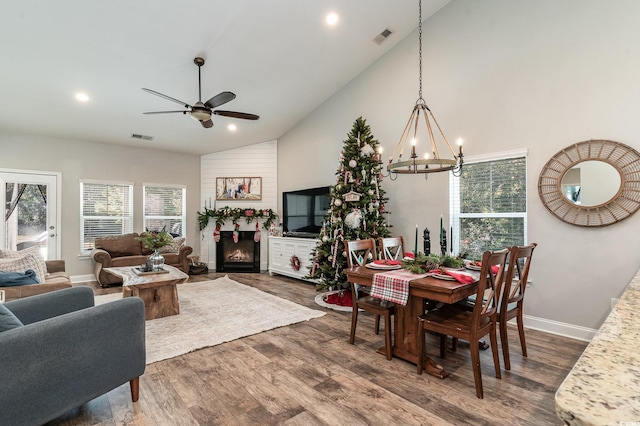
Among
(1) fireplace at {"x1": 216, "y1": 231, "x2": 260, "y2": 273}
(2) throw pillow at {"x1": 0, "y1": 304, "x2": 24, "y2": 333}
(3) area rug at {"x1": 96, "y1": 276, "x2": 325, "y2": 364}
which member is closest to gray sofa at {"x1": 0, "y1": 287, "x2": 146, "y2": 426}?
(2) throw pillow at {"x1": 0, "y1": 304, "x2": 24, "y2": 333}

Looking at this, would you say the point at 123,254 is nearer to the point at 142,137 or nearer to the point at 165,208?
the point at 165,208

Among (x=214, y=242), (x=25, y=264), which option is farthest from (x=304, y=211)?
(x=25, y=264)

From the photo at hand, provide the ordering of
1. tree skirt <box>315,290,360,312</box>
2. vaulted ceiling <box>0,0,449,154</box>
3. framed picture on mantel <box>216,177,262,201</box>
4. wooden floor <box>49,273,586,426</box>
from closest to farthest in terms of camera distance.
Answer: wooden floor <box>49,273,586,426</box>, vaulted ceiling <box>0,0,449,154</box>, tree skirt <box>315,290,360,312</box>, framed picture on mantel <box>216,177,262,201</box>

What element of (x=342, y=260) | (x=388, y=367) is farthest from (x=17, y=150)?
(x=388, y=367)

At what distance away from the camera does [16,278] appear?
10.0 feet

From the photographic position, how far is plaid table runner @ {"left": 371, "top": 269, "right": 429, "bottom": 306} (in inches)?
98.9

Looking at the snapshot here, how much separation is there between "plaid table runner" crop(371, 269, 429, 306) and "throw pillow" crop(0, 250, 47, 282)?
138 inches

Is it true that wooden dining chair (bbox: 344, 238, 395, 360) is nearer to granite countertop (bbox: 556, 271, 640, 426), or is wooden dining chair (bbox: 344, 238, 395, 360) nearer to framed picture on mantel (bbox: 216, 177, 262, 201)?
granite countertop (bbox: 556, 271, 640, 426)

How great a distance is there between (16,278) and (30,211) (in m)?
3.44

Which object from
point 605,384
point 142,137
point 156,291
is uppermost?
point 142,137

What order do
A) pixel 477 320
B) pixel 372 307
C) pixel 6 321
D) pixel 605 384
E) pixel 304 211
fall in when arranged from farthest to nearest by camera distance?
pixel 304 211
pixel 372 307
pixel 477 320
pixel 6 321
pixel 605 384

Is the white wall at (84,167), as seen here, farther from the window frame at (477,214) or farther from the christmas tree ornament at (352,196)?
the window frame at (477,214)

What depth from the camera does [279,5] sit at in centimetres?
356

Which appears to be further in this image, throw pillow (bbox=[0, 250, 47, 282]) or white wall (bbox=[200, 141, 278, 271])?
white wall (bbox=[200, 141, 278, 271])
